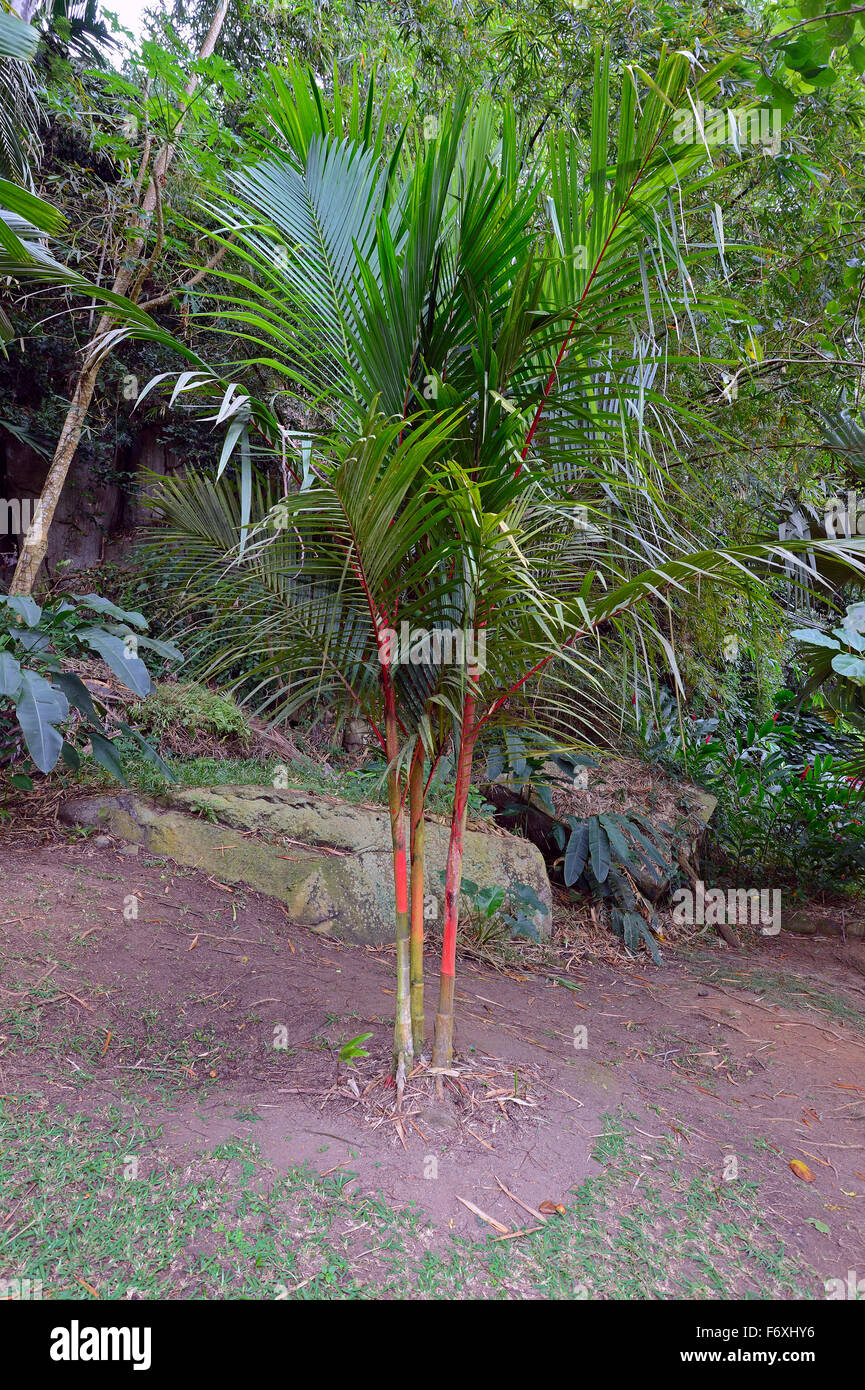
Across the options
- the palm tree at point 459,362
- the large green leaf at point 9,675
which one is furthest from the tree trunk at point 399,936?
the large green leaf at point 9,675

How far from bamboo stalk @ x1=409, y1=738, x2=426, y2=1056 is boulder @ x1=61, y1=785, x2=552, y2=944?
1482mm

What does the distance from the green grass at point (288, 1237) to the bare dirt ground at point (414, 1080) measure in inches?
0.4

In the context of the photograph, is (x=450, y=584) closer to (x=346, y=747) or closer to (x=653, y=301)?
(x=653, y=301)

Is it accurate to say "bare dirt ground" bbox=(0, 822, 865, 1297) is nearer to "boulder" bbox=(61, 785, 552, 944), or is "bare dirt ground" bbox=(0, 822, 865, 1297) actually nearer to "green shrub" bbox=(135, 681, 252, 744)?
"boulder" bbox=(61, 785, 552, 944)

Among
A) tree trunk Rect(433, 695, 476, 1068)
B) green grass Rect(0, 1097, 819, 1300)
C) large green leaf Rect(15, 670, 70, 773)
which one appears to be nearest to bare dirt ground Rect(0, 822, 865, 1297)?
green grass Rect(0, 1097, 819, 1300)

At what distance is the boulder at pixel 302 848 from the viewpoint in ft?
12.6

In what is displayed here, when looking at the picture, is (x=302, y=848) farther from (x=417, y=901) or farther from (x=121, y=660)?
(x=417, y=901)

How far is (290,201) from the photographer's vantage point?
2059 mm

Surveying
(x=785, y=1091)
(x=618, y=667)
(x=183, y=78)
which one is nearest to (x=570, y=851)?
(x=785, y=1091)

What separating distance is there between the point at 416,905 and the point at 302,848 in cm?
184

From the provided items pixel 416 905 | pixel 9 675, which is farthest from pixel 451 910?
pixel 9 675

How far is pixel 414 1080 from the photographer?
2.20 m

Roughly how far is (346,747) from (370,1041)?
3.91m

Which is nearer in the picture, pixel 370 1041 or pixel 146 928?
pixel 370 1041
